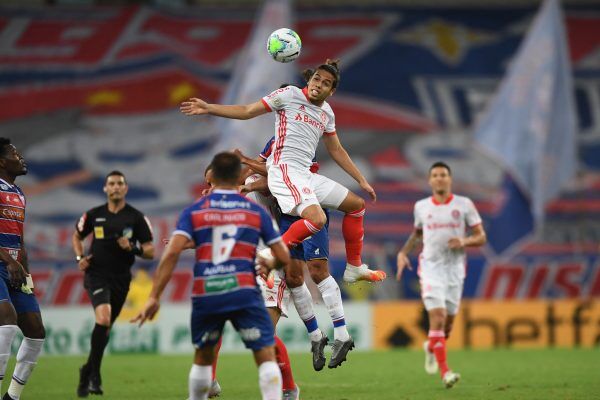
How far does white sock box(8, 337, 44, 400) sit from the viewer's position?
35.0 feet

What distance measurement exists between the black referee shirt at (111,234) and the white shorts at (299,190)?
345 centimetres

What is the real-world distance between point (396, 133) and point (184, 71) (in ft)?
21.7

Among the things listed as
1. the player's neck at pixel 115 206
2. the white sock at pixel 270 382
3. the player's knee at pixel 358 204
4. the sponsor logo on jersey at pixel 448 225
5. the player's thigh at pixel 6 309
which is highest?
the player's neck at pixel 115 206

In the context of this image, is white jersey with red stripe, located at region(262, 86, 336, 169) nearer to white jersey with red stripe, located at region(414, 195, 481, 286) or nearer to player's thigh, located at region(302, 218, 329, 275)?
player's thigh, located at region(302, 218, 329, 275)

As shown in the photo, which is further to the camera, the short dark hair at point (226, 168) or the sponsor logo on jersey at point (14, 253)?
the sponsor logo on jersey at point (14, 253)

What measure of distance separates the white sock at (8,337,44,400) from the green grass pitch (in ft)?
5.65

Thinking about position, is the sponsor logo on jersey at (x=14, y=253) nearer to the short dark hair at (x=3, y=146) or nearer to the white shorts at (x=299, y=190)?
the short dark hair at (x=3, y=146)

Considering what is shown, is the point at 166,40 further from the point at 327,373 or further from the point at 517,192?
the point at 327,373

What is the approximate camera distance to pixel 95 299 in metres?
13.3

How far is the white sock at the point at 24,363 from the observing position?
1068 centimetres

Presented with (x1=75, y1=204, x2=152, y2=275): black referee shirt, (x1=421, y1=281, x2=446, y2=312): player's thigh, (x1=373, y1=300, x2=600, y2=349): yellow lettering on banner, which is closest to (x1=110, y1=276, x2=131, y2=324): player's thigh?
(x1=75, y1=204, x2=152, y2=275): black referee shirt

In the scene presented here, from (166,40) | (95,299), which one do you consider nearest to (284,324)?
(95,299)

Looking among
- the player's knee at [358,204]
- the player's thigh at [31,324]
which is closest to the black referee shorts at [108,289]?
the player's thigh at [31,324]

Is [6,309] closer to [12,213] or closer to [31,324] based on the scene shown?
[31,324]
